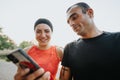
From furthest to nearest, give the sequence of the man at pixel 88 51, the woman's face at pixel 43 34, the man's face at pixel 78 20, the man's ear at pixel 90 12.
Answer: the woman's face at pixel 43 34, the man's ear at pixel 90 12, the man's face at pixel 78 20, the man at pixel 88 51

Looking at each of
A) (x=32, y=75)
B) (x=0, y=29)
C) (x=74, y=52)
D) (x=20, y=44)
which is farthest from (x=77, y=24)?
Answer: (x=20, y=44)

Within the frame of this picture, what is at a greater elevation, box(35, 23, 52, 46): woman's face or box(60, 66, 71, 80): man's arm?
box(35, 23, 52, 46): woman's face

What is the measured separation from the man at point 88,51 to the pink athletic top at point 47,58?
0.24 meters

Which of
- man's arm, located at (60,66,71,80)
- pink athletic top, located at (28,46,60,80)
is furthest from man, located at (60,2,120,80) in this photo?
pink athletic top, located at (28,46,60,80)

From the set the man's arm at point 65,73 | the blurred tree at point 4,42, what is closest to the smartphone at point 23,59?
the man's arm at point 65,73

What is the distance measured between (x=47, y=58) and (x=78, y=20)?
779mm

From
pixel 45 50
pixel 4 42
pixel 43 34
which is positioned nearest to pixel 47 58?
pixel 45 50

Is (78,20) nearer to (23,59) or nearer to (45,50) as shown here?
(45,50)

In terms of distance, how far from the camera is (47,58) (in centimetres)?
284

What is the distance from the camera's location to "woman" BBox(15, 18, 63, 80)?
277 cm

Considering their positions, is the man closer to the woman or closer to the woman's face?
the woman

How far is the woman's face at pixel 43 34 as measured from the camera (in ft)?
9.39

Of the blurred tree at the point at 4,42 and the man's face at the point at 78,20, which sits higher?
the man's face at the point at 78,20

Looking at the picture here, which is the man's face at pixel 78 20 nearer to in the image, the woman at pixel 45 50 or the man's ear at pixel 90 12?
the man's ear at pixel 90 12
